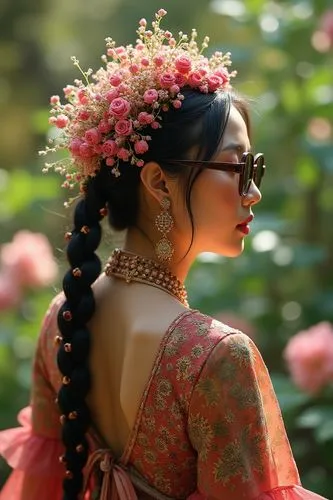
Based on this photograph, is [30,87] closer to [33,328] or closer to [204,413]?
[33,328]

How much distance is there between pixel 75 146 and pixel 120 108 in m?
0.14

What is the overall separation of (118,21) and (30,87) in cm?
146

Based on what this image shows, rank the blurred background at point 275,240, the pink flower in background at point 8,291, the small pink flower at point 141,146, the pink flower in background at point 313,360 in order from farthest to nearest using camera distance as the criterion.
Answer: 1. the pink flower in background at point 8,291
2. the blurred background at point 275,240
3. the pink flower in background at point 313,360
4. the small pink flower at point 141,146

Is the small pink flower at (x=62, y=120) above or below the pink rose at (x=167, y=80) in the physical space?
below

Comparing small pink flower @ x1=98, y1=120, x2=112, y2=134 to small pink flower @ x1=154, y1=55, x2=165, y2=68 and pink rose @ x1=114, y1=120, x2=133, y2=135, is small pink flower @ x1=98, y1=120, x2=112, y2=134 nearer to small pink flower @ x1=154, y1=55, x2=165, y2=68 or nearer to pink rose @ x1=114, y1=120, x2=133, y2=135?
pink rose @ x1=114, y1=120, x2=133, y2=135

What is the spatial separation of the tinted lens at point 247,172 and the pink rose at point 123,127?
24cm

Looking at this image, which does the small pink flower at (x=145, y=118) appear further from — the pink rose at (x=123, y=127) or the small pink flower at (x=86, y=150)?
the small pink flower at (x=86, y=150)

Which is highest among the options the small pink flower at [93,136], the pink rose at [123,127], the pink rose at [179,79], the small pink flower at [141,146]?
the pink rose at [179,79]

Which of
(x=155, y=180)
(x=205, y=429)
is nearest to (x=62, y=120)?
(x=155, y=180)

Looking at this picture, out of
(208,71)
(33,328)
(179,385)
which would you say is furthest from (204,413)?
(33,328)

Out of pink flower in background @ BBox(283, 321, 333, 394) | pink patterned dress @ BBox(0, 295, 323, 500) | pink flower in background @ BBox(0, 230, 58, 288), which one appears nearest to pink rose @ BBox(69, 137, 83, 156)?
pink patterned dress @ BBox(0, 295, 323, 500)

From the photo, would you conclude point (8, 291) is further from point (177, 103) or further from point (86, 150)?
point (177, 103)

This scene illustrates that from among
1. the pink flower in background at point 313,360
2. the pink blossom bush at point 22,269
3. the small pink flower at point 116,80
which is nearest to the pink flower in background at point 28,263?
the pink blossom bush at point 22,269

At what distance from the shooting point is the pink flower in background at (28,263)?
450cm
